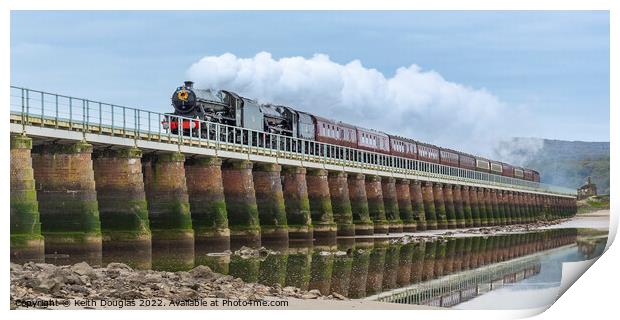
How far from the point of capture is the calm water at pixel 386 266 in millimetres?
29312

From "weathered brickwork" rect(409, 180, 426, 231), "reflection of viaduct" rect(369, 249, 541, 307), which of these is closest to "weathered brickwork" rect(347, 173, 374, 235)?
"weathered brickwork" rect(409, 180, 426, 231)

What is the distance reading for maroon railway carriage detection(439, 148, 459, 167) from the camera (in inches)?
3910

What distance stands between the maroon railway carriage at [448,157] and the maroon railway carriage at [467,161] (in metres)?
1.27

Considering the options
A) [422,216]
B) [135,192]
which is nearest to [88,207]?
[135,192]

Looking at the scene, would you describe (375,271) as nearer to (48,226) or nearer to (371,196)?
(48,226)

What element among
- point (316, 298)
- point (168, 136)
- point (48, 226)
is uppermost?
point (168, 136)

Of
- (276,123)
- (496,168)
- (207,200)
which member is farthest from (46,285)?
(496,168)

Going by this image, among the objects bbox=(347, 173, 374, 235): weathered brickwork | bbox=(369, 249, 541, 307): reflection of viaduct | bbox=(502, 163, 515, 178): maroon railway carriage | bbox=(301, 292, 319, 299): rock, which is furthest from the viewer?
bbox=(502, 163, 515, 178): maroon railway carriage

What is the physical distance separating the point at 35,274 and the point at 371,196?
45294mm

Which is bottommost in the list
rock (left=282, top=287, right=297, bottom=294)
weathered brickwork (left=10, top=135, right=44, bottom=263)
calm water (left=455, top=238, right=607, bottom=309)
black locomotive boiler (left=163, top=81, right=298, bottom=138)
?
calm water (left=455, top=238, right=607, bottom=309)

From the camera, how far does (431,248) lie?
163 feet

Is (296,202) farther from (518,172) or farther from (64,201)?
(518,172)

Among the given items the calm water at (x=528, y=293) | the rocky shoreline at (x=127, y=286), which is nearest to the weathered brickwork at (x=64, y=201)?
the rocky shoreline at (x=127, y=286)

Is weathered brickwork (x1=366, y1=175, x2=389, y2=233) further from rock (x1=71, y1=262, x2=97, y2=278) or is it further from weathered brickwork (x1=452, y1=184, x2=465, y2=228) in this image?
rock (x1=71, y1=262, x2=97, y2=278)
